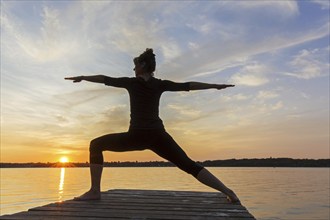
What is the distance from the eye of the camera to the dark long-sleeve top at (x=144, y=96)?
20.9ft

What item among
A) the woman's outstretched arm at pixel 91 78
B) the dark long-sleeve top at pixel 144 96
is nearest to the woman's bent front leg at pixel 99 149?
the dark long-sleeve top at pixel 144 96

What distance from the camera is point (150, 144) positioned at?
252 inches

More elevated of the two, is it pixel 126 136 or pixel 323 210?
pixel 126 136

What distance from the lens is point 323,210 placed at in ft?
110

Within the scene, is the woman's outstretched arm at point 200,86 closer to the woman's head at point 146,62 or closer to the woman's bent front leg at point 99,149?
the woman's head at point 146,62

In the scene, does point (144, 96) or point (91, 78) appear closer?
point (144, 96)

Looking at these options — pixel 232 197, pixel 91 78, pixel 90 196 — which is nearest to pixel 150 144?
pixel 91 78

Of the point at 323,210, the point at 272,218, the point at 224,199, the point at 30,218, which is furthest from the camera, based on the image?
the point at 323,210

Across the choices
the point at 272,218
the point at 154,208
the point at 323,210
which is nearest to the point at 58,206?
the point at 154,208

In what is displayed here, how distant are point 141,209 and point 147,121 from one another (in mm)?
1355

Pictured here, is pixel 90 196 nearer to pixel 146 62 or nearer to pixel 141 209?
pixel 141 209

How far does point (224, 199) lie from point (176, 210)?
1.99 metres

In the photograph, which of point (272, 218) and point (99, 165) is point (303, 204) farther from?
point (99, 165)

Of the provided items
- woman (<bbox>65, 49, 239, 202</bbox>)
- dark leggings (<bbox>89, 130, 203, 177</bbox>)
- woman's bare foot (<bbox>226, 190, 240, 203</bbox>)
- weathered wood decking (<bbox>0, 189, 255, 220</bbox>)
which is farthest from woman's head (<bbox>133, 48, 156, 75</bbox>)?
woman's bare foot (<bbox>226, 190, 240, 203</bbox>)
